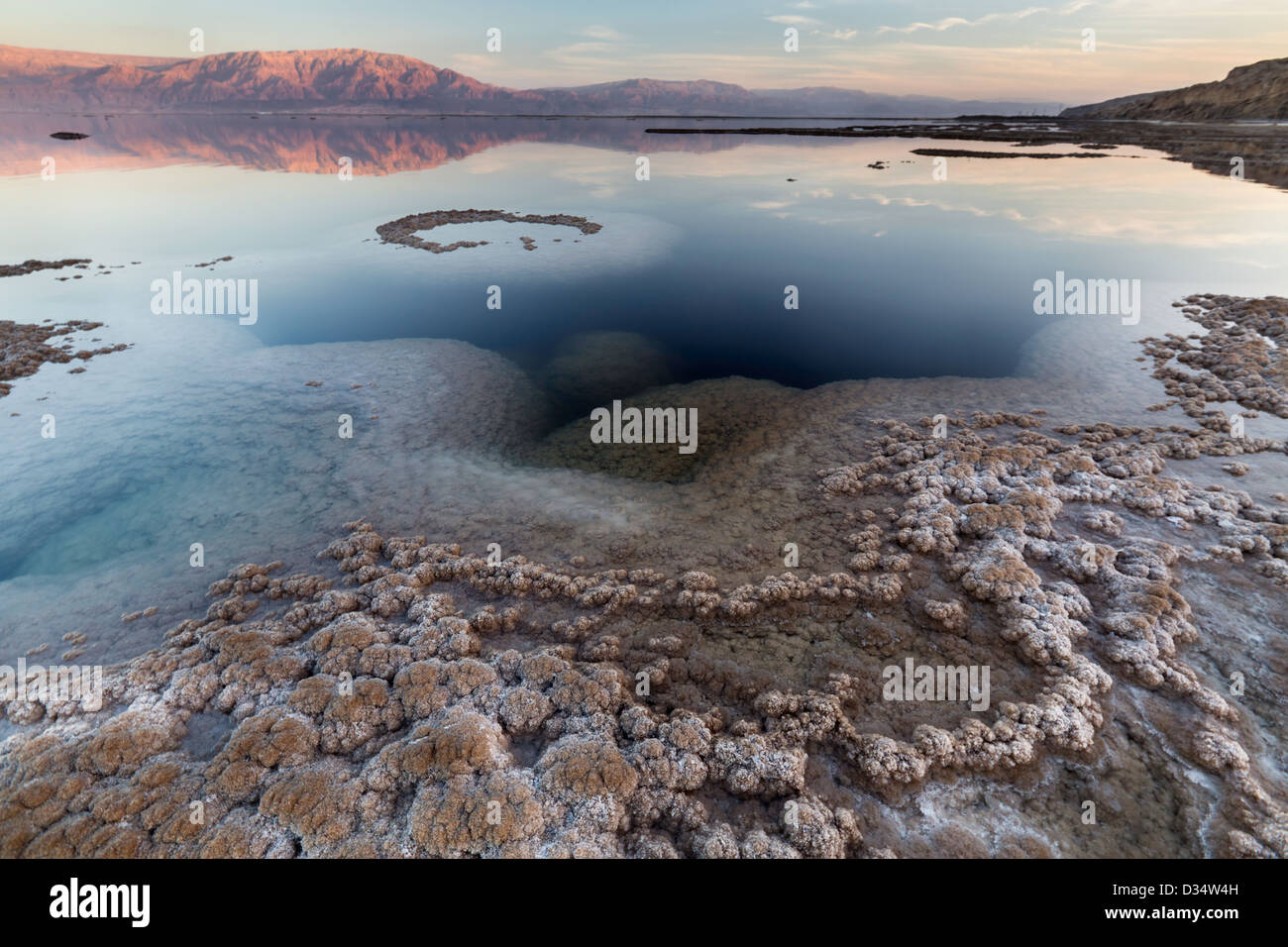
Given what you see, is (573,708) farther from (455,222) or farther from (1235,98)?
(1235,98)

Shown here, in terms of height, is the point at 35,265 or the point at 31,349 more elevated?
the point at 35,265

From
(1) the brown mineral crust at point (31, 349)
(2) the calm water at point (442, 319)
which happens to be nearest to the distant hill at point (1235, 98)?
(2) the calm water at point (442, 319)

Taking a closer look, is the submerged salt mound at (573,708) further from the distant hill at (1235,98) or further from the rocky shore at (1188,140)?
the distant hill at (1235,98)

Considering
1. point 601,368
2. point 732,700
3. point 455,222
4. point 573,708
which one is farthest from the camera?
point 455,222

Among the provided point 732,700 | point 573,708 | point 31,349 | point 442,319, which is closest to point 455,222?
point 442,319

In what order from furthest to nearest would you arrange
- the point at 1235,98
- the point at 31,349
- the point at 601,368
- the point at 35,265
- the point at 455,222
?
the point at 1235,98, the point at 455,222, the point at 35,265, the point at 601,368, the point at 31,349

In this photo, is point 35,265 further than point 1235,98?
No
